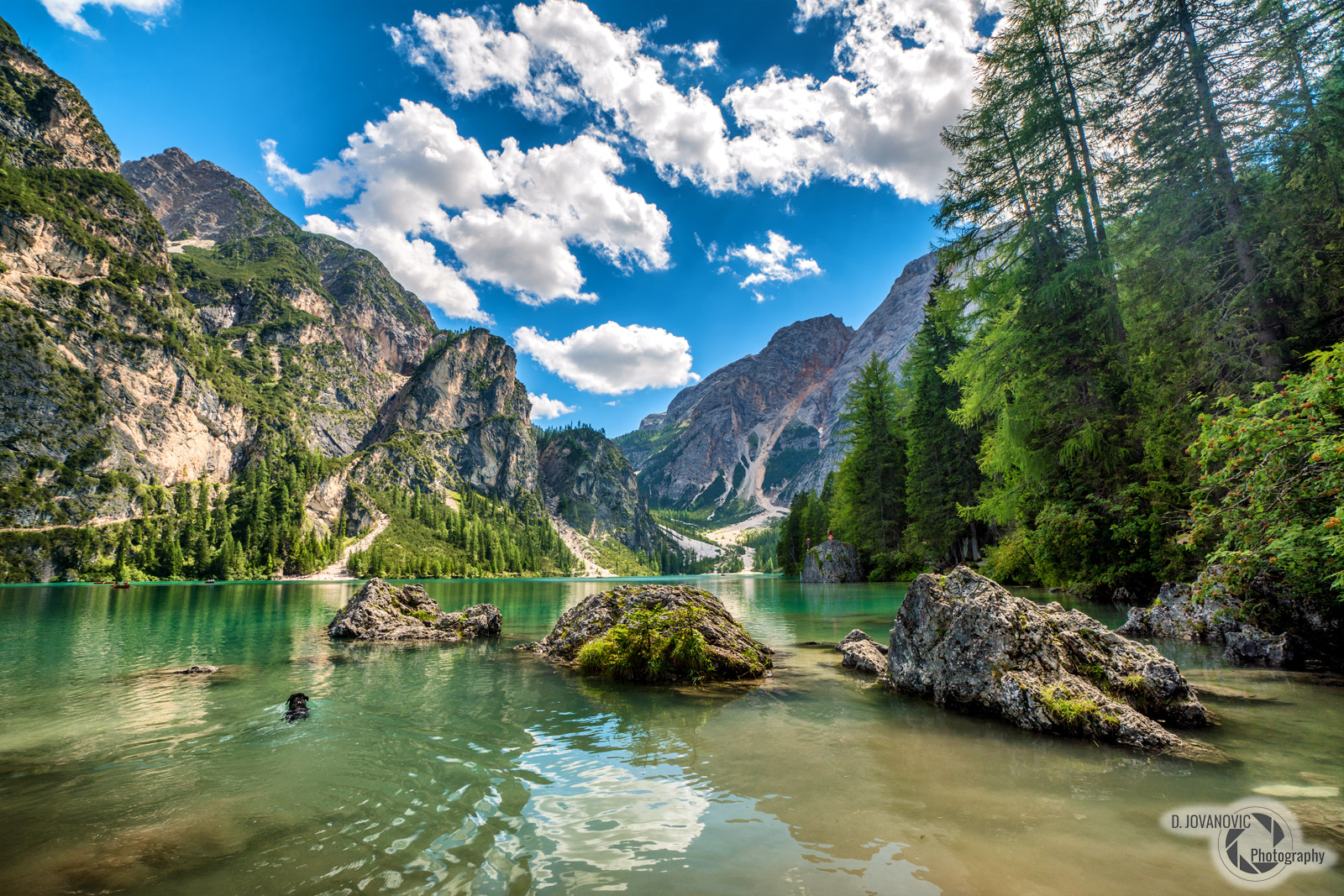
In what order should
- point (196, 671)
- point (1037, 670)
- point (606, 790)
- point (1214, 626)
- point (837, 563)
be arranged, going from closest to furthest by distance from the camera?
point (606, 790)
point (1037, 670)
point (1214, 626)
point (196, 671)
point (837, 563)

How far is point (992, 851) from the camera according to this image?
14.5ft

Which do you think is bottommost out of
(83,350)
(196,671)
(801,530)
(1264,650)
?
(1264,650)

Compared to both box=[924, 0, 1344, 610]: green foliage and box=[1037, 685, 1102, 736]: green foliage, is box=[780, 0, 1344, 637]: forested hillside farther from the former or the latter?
box=[1037, 685, 1102, 736]: green foliage

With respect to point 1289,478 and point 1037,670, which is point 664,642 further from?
point 1289,478

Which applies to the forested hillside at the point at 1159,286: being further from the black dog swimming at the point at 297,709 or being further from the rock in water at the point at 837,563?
the rock in water at the point at 837,563

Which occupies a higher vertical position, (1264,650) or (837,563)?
(837,563)

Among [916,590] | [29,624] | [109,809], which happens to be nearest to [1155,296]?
[916,590]

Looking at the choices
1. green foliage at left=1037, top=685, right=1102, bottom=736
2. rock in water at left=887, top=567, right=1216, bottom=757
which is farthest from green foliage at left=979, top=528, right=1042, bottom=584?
green foliage at left=1037, top=685, right=1102, bottom=736

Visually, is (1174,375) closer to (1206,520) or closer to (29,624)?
(1206,520)

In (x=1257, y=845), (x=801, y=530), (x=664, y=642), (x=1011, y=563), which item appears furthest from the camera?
(x=801, y=530)

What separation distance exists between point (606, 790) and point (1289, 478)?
36.3ft

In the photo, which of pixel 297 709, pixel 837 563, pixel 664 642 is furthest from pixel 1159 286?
pixel 837 563

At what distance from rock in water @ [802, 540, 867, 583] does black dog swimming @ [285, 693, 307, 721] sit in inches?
2115

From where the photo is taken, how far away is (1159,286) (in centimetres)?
1550
